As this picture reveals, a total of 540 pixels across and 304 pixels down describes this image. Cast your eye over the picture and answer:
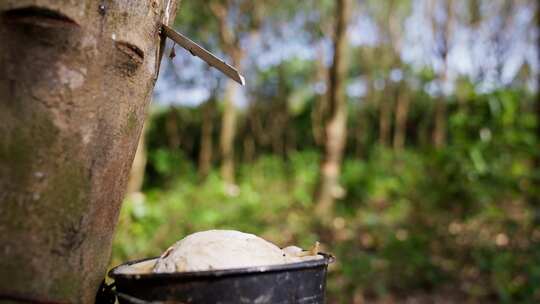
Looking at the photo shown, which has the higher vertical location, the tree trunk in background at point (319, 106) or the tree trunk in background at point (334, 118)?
the tree trunk in background at point (319, 106)

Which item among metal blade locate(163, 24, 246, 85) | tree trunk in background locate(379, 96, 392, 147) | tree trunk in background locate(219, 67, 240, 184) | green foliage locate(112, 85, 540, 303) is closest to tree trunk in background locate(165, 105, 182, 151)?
tree trunk in background locate(219, 67, 240, 184)

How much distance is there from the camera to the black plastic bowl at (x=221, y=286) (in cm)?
115

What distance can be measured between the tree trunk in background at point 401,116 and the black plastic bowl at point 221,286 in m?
20.2

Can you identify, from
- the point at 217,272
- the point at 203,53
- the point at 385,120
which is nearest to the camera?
the point at 217,272

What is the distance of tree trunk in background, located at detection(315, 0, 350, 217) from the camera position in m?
8.54

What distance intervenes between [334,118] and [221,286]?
7546 mm

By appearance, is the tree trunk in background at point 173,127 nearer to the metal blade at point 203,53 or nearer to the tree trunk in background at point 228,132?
the tree trunk in background at point 228,132

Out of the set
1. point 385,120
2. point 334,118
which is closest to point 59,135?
point 334,118

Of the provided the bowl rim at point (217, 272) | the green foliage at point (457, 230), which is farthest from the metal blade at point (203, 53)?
the green foliage at point (457, 230)

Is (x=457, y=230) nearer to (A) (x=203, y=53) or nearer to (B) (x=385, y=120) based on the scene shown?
(A) (x=203, y=53)

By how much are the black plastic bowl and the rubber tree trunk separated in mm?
134

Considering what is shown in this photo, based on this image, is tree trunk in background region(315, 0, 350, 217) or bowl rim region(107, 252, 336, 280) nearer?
bowl rim region(107, 252, 336, 280)

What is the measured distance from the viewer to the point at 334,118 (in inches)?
338

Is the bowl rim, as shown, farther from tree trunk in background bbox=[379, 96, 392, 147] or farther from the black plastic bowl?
tree trunk in background bbox=[379, 96, 392, 147]
